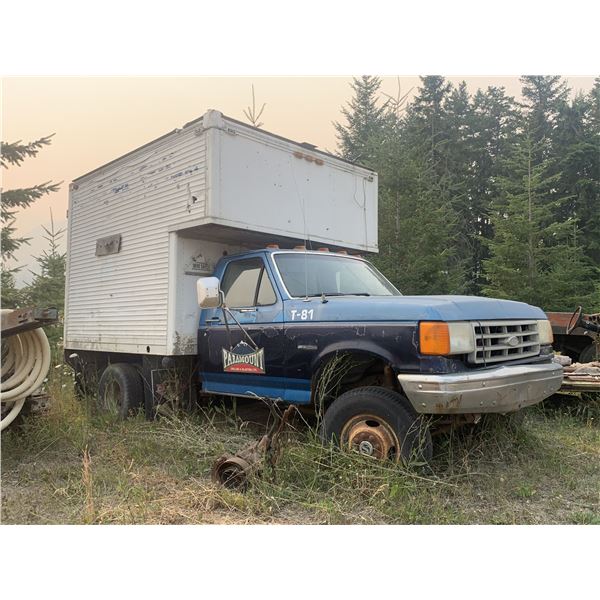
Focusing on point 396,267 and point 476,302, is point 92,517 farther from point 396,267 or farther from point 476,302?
point 396,267

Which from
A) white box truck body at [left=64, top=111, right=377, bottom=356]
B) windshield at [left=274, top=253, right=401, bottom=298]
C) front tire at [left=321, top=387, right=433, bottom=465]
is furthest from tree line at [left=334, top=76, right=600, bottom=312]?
front tire at [left=321, top=387, right=433, bottom=465]

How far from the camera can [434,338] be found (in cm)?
366

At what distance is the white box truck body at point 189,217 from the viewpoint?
17.4ft

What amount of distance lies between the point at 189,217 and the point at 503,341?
3164 mm

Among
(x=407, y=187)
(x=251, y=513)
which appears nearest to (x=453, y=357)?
(x=251, y=513)

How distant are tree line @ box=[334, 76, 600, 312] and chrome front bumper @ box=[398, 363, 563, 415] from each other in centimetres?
408

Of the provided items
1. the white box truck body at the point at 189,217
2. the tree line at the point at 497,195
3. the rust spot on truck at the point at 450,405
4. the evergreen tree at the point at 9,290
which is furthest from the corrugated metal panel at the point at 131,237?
the rust spot on truck at the point at 450,405

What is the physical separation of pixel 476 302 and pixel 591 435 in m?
2.58

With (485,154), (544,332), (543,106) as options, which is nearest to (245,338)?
(544,332)

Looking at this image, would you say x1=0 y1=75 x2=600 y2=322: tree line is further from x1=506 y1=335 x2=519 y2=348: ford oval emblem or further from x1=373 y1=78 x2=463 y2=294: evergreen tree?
x1=506 y1=335 x2=519 y2=348: ford oval emblem

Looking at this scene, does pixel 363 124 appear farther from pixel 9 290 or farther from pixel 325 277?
pixel 9 290

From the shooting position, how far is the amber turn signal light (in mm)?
3639

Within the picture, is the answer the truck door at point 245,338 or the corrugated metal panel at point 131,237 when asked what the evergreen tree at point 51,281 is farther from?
the truck door at point 245,338

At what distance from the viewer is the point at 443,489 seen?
3.71 m
